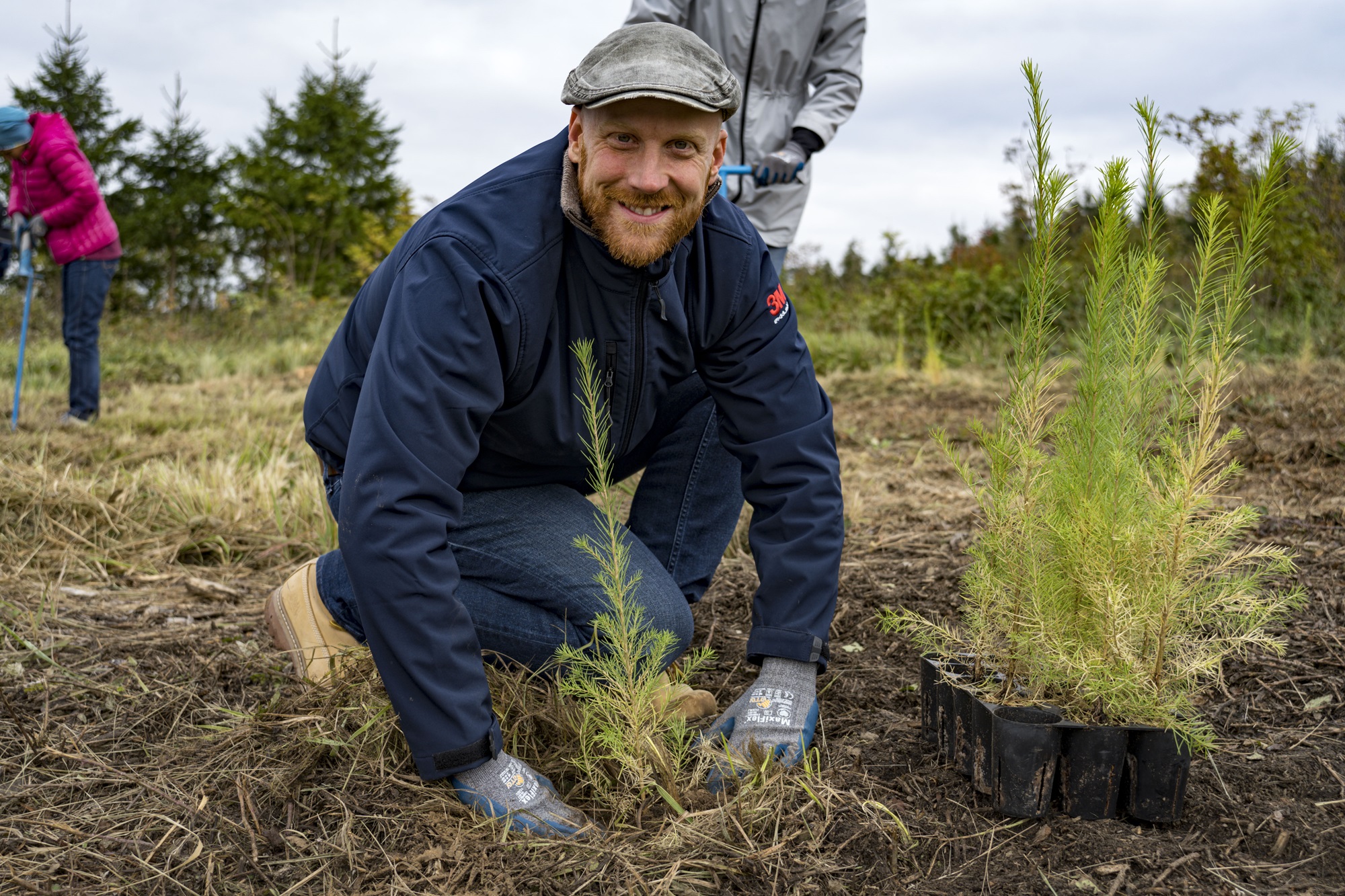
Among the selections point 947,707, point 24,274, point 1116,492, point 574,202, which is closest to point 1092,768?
point 947,707

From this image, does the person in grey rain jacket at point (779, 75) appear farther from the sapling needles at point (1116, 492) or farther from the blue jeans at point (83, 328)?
the blue jeans at point (83, 328)

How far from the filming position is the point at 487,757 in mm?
1774

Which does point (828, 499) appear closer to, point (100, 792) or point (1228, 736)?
point (1228, 736)

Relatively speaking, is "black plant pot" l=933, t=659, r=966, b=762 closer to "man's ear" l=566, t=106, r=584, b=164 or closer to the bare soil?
the bare soil

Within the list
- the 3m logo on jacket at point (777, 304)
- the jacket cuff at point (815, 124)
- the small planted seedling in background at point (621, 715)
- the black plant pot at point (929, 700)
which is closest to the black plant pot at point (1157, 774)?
the black plant pot at point (929, 700)

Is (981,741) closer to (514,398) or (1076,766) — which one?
(1076,766)

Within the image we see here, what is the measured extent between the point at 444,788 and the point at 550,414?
32.3 inches

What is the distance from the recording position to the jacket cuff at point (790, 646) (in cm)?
210

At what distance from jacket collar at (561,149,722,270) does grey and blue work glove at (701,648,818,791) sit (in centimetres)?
95

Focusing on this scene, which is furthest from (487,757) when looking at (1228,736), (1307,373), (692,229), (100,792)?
(1307,373)

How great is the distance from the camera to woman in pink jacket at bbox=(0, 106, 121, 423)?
6188mm

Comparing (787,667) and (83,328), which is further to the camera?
(83,328)

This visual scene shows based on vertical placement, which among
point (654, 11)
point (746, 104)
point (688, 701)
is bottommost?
point (688, 701)

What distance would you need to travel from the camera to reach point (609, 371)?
7.12 ft
